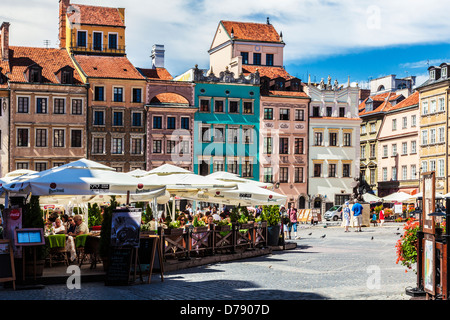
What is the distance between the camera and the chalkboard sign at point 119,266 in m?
14.5

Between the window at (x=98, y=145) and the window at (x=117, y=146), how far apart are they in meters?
0.80

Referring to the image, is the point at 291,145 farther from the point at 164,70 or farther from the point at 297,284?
the point at 297,284

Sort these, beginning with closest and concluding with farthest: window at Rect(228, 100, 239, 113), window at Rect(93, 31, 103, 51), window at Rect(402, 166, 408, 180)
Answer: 1. window at Rect(93, 31, 103, 51)
2. window at Rect(228, 100, 239, 113)
3. window at Rect(402, 166, 408, 180)

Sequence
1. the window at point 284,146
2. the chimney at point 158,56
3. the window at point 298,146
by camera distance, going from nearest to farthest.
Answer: the window at point 284,146, the window at point 298,146, the chimney at point 158,56

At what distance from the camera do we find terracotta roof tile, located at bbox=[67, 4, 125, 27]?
62.2m

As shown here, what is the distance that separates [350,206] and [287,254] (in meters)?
20.5

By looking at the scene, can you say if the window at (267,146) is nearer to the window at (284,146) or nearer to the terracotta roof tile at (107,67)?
the window at (284,146)

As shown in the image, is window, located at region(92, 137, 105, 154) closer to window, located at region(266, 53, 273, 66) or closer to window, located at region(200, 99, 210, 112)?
window, located at region(200, 99, 210, 112)

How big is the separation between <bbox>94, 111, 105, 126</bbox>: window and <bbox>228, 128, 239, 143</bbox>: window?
10.9 metres

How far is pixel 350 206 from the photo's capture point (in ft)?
141

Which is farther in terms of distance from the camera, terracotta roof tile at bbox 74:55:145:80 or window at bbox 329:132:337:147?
window at bbox 329:132:337:147

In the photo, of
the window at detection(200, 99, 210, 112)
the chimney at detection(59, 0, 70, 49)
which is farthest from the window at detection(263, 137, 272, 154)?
the chimney at detection(59, 0, 70, 49)

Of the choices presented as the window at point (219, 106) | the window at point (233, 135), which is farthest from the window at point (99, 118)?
the window at point (233, 135)

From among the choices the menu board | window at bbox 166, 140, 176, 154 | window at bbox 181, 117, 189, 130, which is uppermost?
window at bbox 181, 117, 189, 130
